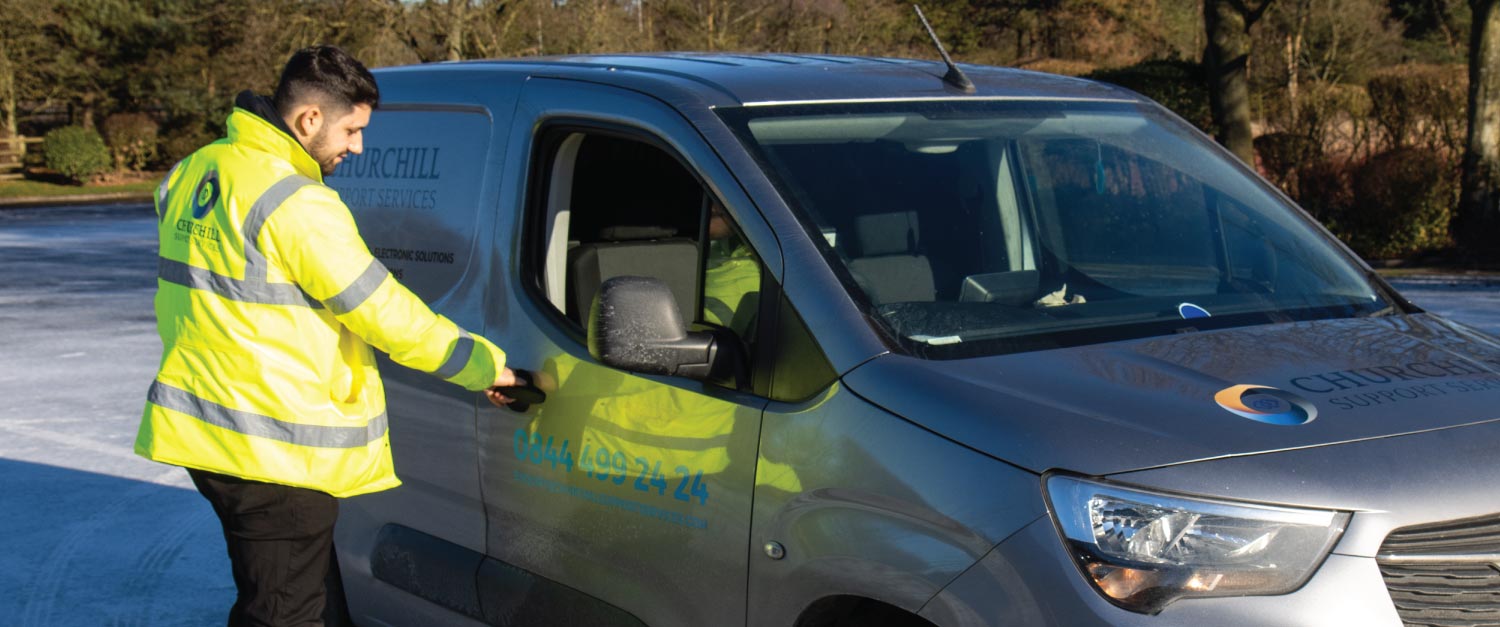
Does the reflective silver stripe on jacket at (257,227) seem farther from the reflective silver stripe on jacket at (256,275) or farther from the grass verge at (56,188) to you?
the grass verge at (56,188)

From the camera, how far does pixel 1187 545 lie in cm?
247

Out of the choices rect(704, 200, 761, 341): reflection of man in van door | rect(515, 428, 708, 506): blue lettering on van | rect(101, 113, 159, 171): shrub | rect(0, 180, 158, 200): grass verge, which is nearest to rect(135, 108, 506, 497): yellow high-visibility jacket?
rect(515, 428, 708, 506): blue lettering on van

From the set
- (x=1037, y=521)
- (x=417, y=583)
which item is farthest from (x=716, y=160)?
(x=417, y=583)

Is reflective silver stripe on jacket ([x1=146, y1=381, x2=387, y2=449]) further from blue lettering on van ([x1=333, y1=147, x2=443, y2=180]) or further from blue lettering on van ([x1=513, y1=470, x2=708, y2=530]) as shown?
blue lettering on van ([x1=333, y1=147, x2=443, y2=180])

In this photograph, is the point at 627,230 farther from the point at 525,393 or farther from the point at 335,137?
the point at 335,137

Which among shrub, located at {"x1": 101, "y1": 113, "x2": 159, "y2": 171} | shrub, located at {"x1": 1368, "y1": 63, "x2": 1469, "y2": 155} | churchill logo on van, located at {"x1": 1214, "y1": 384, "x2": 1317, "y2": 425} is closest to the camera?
churchill logo on van, located at {"x1": 1214, "y1": 384, "x2": 1317, "y2": 425}

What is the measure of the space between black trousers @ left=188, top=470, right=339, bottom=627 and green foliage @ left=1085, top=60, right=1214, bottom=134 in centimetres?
1857

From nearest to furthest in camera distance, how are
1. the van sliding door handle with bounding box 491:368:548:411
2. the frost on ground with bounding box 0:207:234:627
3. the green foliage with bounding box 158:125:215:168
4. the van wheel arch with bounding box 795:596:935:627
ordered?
the van wheel arch with bounding box 795:596:935:627
the van sliding door handle with bounding box 491:368:548:411
the frost on ground with bounding box 0:207:234:627
the green foliage with bounding box 158:125:215:168

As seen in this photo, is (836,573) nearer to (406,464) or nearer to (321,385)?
(321,385)

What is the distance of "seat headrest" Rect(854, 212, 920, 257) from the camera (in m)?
3.25

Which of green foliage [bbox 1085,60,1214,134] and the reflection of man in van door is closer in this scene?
the reflection of man in van door

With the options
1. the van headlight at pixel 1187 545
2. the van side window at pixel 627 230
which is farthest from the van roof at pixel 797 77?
the van headlight at pixel 1187 545

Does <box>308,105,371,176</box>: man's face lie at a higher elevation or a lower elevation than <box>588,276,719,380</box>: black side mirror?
higher

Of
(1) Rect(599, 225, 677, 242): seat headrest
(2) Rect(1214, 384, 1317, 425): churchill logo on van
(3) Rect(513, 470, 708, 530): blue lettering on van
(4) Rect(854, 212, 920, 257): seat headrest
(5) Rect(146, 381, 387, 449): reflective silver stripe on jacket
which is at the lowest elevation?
(3) Rect(513, 470, 708, 530): blue lettering on van
